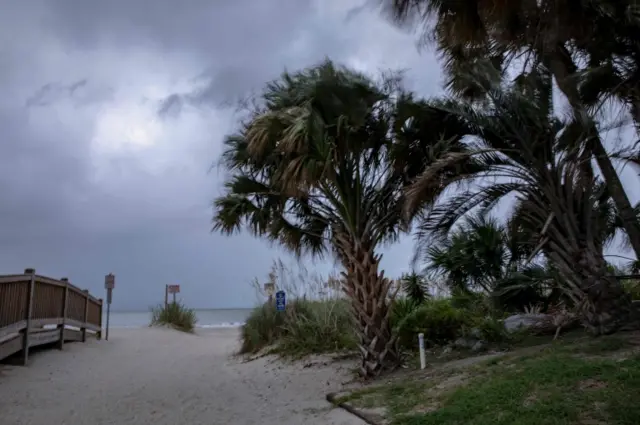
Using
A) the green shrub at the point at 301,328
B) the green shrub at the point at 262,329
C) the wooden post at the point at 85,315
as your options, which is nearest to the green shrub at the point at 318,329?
the green shrub at the point at 301,328

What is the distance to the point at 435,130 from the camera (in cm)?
922

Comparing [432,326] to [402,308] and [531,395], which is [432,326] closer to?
[402,308]

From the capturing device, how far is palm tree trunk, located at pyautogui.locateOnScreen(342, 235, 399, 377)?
9172 mm

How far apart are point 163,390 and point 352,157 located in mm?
5482

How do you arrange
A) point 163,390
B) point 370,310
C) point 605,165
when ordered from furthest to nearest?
point 163,390 < point 370,310 < point 605,165

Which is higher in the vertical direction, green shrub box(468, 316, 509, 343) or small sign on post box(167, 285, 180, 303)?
small sign on post box(167, 285, 180, 303)

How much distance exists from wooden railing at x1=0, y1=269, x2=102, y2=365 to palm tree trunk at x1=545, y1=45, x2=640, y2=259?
10.8 metres

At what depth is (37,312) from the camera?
40.6ft

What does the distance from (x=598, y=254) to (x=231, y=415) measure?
576cm

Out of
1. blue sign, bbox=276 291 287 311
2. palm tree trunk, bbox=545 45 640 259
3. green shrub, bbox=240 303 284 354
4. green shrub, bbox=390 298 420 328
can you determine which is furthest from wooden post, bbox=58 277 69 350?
palm tree trunk, bbox=545 45 640 259

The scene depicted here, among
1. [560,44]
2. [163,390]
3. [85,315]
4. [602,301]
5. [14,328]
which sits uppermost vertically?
[560,44]

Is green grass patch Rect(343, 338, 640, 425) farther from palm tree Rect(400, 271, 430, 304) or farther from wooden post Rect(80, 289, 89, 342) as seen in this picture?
wooden post Rect(80, 289, 89, 342)

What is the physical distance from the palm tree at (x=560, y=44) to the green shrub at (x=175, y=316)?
61.8 ft

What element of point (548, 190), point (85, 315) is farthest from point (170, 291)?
point (548, 190)
